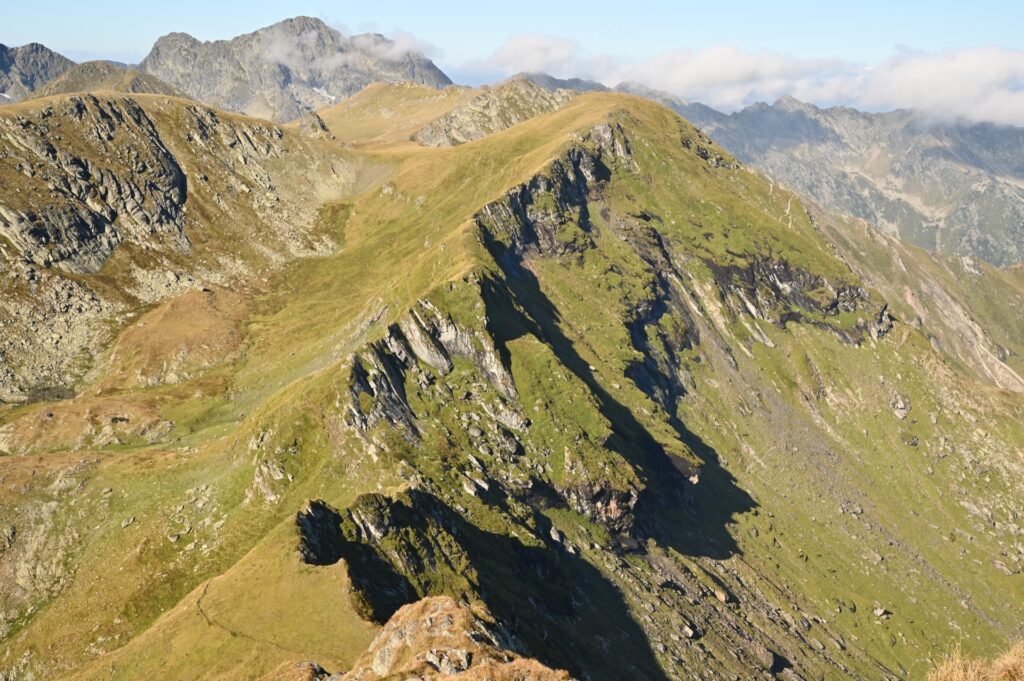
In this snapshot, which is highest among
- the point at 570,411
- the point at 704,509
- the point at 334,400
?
the point at 334,400

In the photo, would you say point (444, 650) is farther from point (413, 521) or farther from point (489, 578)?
point (489, 578)

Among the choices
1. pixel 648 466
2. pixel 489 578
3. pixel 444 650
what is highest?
pixel 444 650

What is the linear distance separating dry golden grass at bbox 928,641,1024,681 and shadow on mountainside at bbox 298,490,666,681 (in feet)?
141

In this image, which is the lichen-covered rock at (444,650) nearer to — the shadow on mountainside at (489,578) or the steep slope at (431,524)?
the steep slope at (431,524)

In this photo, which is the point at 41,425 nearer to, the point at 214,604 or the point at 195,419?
the point at 195,419

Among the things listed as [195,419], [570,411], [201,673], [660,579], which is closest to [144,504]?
[195,419]

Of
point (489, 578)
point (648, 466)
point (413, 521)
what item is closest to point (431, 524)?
point (413, 521)

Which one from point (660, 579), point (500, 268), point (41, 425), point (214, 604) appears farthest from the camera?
point (500, 268)

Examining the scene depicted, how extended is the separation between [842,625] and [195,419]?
497 feet

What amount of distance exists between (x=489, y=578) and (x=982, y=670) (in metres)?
72.8

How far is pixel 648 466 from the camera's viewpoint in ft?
520

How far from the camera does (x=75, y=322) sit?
19612cm

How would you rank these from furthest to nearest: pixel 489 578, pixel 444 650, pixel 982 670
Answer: pixel 489 578 → pixel 444 650 → pixel 982 670

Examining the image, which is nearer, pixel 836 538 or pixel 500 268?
pixel 500 268
